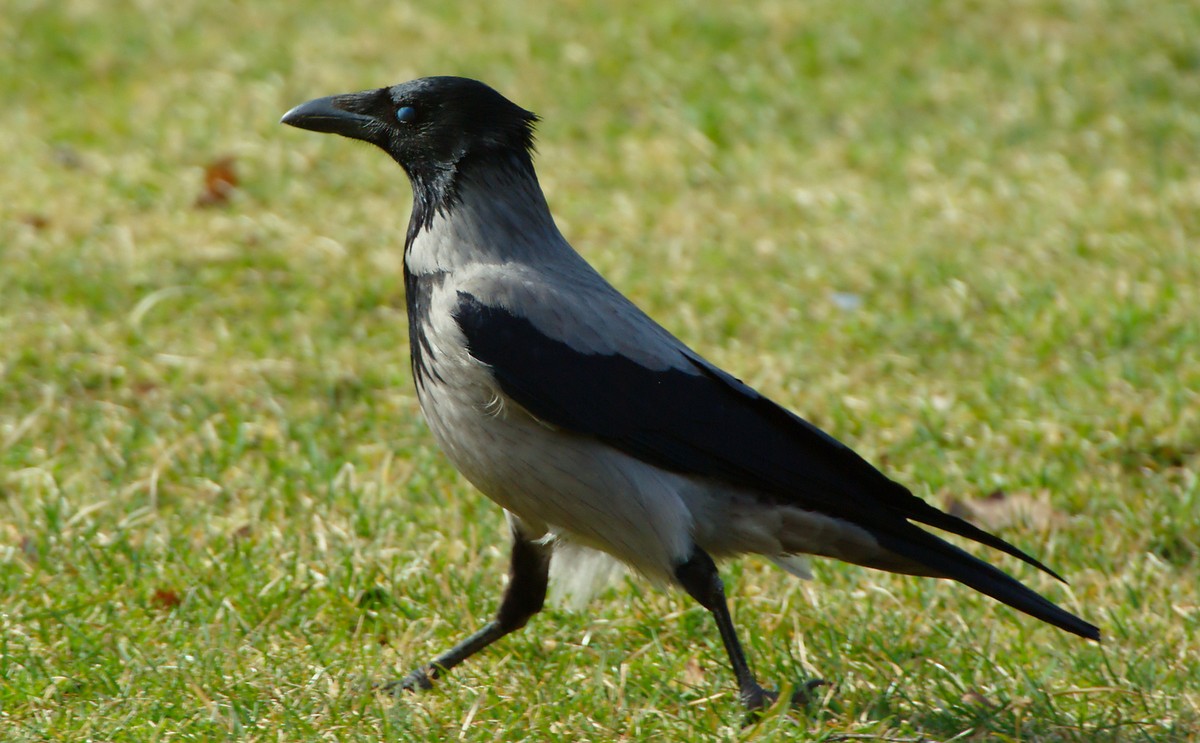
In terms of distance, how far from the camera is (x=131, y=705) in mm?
3414

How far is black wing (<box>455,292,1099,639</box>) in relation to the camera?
3.51m

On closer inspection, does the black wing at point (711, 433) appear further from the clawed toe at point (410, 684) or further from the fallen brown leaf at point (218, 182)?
the fallen brown leaf at point (218, 182)

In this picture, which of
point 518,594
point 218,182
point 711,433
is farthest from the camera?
point 218,182

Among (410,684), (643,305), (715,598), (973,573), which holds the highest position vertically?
(643,305)

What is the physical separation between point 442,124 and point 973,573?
1736mm

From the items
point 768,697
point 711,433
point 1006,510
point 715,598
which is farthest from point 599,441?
point 1006,510

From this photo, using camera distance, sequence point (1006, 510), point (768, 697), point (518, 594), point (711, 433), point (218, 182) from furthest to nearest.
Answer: point (218, 182) → point (1006, 510) → point (518, 594) → point (711, 433) → point (768, 697)

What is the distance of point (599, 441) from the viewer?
3582 millimetres

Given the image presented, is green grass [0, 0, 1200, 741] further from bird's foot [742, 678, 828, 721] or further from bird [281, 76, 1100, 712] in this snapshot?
bird [281, 76, 1100, 712]

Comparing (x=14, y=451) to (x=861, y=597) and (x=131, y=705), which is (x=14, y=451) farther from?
(x=861, y=597)

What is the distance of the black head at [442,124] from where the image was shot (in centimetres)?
384

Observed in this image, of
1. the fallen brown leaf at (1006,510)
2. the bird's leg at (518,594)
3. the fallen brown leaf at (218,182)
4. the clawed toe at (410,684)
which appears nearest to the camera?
the clawed toe at (410,684)

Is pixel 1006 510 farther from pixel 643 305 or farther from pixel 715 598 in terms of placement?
pixel 643 305

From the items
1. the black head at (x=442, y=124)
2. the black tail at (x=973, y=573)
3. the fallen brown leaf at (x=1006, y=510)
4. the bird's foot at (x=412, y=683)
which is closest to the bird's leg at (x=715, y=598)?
the black tail at (x=973, y=573)
